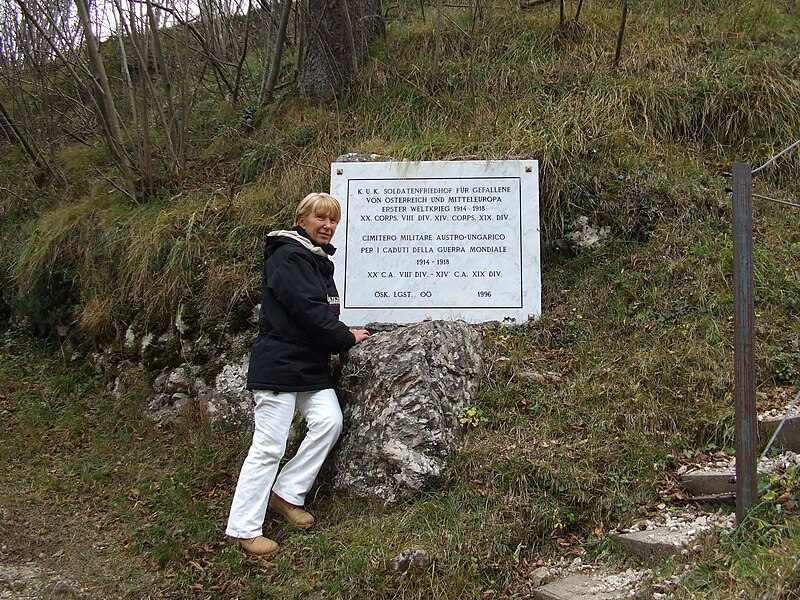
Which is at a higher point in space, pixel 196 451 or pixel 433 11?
pixel 433 11

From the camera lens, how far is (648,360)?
5074 millimetres

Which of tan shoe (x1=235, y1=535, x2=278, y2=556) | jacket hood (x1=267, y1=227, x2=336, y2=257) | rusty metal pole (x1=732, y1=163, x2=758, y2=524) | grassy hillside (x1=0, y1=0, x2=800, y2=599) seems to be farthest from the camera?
jacket hood (x1=267, y1=227, x2=336, y2=257)

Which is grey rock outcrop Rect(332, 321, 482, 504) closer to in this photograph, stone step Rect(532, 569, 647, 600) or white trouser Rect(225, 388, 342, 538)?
white trouser Rect(225, 388, 342, 538)

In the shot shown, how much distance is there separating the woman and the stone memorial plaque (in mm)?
1353

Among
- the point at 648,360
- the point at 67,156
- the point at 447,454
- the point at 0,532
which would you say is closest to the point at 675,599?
the point at 447,454

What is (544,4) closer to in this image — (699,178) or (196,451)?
(699,178)

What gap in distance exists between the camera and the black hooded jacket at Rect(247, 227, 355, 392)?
4.33 meters

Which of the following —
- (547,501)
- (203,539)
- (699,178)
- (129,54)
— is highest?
(129,54)

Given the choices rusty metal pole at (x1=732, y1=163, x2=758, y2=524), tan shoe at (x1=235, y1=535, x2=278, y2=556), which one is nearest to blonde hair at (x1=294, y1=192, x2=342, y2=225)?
tan shoe at (x1=235, y1=535, x2=278, y2=556)

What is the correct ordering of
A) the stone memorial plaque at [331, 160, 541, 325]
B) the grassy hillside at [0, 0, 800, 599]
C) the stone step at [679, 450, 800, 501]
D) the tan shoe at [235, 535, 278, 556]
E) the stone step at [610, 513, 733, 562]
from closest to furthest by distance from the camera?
the stone step at [610, 513, 733, 562], the stone step at [679, 450, 800, 501], the grassy hillside at [0, 0, 800, 599], the tan shoe at [235, 535, 278, 556], the stone memorial plaque at [331, 160, 541, 325]

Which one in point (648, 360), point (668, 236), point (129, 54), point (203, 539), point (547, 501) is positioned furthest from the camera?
point (129, 54)

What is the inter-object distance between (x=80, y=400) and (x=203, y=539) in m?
2.49

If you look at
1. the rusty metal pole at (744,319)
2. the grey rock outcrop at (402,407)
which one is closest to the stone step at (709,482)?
the rusty metal pole at (744,319)

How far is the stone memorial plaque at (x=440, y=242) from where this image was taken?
5812mm
